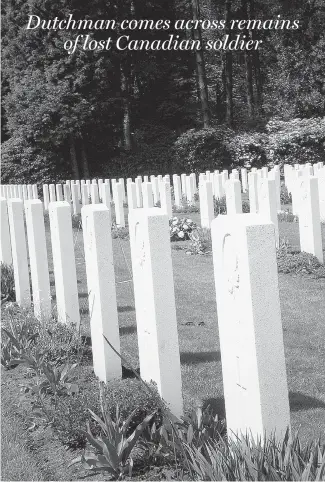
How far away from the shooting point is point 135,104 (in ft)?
125

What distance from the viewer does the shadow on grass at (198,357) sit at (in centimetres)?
622

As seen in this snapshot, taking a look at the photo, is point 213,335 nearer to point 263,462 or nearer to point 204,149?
point 263,462

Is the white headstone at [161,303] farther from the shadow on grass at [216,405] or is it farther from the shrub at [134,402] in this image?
the shadow on grass at [216,405]

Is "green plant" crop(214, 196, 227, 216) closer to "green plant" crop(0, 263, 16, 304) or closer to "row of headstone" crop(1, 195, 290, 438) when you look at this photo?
"green plant" crop(0, 263, 16, 304)

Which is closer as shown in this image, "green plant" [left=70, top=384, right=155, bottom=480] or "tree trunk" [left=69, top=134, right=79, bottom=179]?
"green plant" [left=70, top=384, right=155, bottom=480]

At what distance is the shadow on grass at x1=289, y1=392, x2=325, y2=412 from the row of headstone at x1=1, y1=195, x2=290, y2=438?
0.92 m

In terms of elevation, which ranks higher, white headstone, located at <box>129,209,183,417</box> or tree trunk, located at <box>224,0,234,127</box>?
tree trunk, located at <box>224,0,234,127</box>

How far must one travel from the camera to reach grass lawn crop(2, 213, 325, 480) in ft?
14.3

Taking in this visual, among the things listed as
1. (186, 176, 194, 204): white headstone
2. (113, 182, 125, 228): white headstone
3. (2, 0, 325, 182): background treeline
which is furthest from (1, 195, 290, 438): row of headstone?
(2, 0, 325, 182): background treeline

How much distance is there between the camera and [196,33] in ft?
114

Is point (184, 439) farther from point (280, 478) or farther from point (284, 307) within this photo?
point (284, 307)

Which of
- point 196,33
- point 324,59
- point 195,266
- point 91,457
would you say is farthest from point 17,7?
point 91,457

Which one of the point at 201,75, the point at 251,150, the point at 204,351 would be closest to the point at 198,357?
the point at 204,351

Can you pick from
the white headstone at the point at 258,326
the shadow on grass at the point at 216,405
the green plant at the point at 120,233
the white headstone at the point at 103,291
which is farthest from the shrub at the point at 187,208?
the white headstone at the point at 258,326
